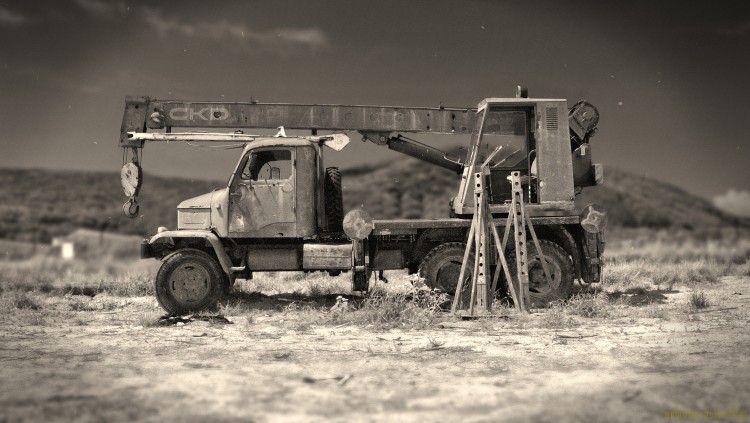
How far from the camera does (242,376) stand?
4.49 meters

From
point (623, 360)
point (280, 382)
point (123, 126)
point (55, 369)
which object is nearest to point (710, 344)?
point (623, 360)

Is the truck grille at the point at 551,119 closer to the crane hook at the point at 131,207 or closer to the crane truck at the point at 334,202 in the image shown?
the crane truck at the point at 334,202

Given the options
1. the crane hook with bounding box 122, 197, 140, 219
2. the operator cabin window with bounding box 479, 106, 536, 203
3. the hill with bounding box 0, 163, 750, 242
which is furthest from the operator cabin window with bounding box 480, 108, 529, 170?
the hill with bounding box 0, 163, 750, 242

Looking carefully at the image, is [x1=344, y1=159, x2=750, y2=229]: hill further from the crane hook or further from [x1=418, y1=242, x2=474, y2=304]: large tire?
the crane hook

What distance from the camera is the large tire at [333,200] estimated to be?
9406mm

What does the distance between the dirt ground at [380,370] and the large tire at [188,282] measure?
3.12 ft

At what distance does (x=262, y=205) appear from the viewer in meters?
8.92

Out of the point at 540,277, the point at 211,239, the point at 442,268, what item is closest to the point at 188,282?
the point at 211,239

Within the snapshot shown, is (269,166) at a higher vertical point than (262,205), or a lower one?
higher

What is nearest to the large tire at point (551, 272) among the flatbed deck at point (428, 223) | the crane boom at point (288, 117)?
the flatbed deck at point (428, 223)

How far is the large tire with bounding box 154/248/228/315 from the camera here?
867cm

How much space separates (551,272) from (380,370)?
4988 millimetres

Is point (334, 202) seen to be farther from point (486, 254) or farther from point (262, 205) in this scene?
point (486, 254)

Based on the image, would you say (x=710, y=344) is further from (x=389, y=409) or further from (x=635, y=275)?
(x=635, y=275)
